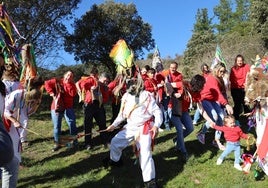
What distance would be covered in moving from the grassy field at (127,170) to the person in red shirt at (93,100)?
1.42 ft

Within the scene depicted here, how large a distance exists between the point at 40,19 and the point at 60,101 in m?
10.7

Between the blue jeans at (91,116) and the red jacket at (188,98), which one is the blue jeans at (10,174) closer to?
the red jacket at (188,98)

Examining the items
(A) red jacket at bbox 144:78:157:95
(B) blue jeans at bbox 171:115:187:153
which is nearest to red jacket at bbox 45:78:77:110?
(A) red jacket at bbox 144:78:157:95

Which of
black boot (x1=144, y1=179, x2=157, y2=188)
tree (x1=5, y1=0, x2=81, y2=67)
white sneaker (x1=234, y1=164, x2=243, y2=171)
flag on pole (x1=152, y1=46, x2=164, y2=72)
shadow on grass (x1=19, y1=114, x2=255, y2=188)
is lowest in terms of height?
white sneaker (x1=234, y1=164, x2=243, y2=171)

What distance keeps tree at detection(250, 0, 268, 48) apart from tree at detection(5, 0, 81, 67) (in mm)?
14596

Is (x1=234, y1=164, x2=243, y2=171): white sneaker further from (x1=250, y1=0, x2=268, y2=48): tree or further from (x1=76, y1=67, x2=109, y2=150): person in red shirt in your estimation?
(x1=250, y1=0, x2=268, y2=48): tree

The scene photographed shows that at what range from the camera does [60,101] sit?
30.9ft

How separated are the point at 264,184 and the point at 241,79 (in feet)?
13.6

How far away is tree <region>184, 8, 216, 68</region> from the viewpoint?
119ft

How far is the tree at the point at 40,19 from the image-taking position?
18.1 metres

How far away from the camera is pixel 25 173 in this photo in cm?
773

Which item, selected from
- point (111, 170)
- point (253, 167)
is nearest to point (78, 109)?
point (111, 170)

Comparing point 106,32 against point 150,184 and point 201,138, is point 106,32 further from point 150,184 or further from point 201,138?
point 150,184

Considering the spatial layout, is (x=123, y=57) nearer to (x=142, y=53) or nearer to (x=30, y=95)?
(x=30, y=95)
